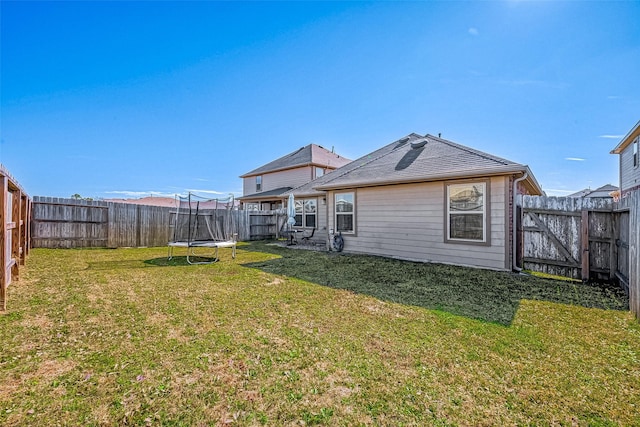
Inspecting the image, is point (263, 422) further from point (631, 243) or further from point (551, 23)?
point (551, 23)

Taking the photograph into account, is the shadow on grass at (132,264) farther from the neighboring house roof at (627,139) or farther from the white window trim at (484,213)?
the neighboring house roof at (627,139)

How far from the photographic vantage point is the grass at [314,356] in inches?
69.3

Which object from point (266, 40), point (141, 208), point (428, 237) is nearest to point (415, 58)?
point (266, 40)

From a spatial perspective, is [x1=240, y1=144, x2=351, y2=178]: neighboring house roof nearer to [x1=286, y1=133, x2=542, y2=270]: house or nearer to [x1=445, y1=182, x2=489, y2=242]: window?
[x1=286, y1=133, x2=542, y2=270]: house

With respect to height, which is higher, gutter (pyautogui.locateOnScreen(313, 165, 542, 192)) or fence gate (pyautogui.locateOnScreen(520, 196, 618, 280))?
gutter (pyautogui.locateOnScreen(313, 165, 542, 192))

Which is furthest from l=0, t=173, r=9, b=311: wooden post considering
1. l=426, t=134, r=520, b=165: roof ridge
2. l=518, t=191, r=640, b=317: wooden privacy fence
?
l=518, t=191, r=640, b=317: wooden privacy fence

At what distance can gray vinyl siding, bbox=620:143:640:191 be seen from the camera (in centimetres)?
1203

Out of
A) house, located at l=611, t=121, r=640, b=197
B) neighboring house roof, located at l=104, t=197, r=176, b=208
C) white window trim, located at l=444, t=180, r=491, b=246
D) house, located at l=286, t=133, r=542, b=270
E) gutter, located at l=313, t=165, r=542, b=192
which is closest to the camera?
gutter, located at l=313, t=165, r=542, b=192

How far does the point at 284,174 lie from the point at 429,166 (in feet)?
A: 45.8

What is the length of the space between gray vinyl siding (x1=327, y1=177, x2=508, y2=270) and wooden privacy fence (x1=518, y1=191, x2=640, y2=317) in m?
0.57

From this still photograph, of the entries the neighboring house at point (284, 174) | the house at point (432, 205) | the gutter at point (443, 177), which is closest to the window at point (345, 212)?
the house at point (432, 205)

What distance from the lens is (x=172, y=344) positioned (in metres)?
2.64

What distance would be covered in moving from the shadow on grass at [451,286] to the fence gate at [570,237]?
60 cm

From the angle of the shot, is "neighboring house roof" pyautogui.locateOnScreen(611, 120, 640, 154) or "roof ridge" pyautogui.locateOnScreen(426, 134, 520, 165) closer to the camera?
"roof ridge" pyautogui.locateOnScreen(426, 134, 520, 165)
